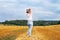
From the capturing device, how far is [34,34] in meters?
13.6

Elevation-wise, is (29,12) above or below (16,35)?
above

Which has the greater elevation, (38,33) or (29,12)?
(29,12)

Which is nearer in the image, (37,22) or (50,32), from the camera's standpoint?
(50,32)

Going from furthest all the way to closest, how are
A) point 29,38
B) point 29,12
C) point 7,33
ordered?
point 7,33, point 29,38, point 29,12

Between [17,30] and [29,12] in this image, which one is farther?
[17,30]

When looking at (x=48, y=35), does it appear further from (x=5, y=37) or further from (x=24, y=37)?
(x=5, y=37)

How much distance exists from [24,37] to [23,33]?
1.74 ft

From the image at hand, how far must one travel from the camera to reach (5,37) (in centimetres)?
1384

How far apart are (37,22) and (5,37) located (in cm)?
434

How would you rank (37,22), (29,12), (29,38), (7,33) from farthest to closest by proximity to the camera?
(37,22) < (7,33) < (29,38) < (29,12)

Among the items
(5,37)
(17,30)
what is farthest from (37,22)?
(5,37)

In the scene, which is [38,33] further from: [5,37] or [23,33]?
[5,37]

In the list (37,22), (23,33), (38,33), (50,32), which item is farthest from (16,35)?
(37,22)

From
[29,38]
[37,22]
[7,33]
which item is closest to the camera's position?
[29,38]
